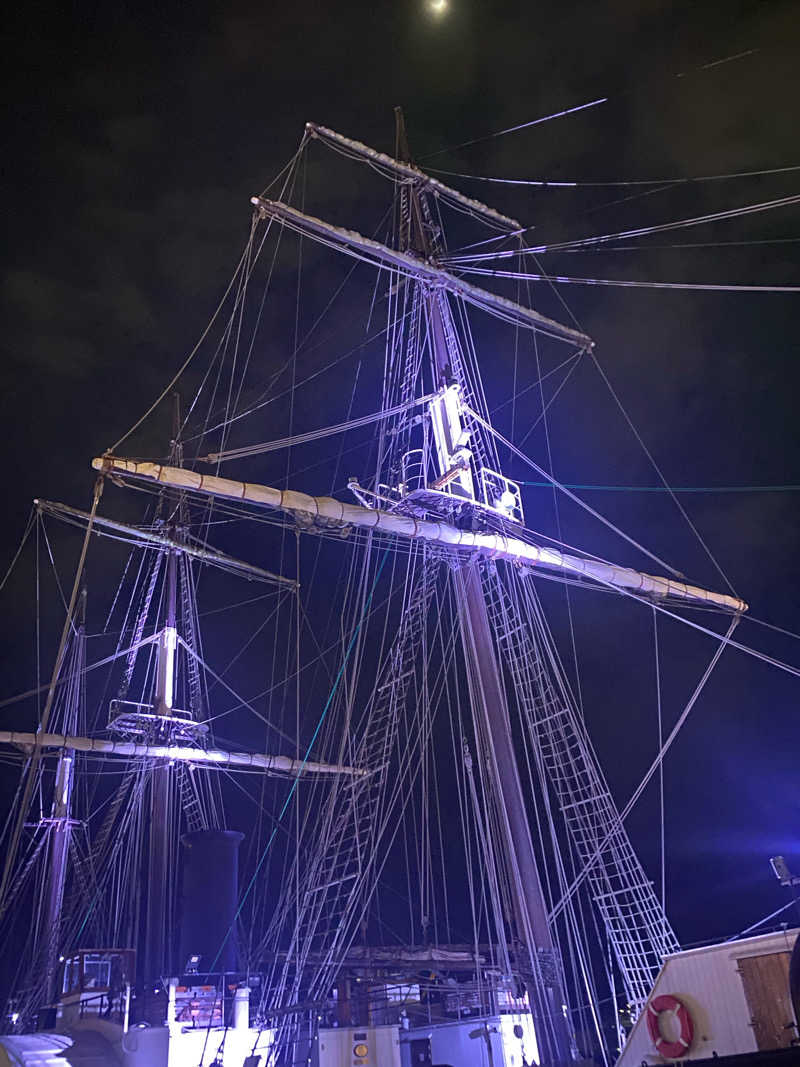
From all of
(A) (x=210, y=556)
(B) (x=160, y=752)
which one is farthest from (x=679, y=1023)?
(A) (x=210, y=556)

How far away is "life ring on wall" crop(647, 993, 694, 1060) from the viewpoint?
788cm

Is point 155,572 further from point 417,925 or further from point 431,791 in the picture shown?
point 417,925

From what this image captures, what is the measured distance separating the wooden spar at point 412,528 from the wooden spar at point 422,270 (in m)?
5.18

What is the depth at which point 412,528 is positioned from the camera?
13.7 meters

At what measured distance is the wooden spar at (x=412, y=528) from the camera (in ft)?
41.5

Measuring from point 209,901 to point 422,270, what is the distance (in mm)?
18133

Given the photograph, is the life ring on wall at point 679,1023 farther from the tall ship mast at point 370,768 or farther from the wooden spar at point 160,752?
the wooden spar at point 160,752

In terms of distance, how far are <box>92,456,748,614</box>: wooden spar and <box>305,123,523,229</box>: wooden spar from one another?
6851 millimetres

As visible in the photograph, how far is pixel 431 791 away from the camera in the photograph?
89.2ft

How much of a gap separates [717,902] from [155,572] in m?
20.4

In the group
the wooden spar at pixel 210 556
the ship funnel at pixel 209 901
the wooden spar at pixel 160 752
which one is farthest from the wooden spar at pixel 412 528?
the ship funnel at pixel 209 901

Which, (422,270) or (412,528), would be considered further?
(422,270)

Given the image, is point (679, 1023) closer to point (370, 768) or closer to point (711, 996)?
point (711, 996)

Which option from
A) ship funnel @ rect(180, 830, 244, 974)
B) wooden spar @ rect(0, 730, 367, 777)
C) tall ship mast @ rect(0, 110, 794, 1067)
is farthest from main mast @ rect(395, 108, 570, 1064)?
ship funnel @ rect(180, 830, 244, 974)
